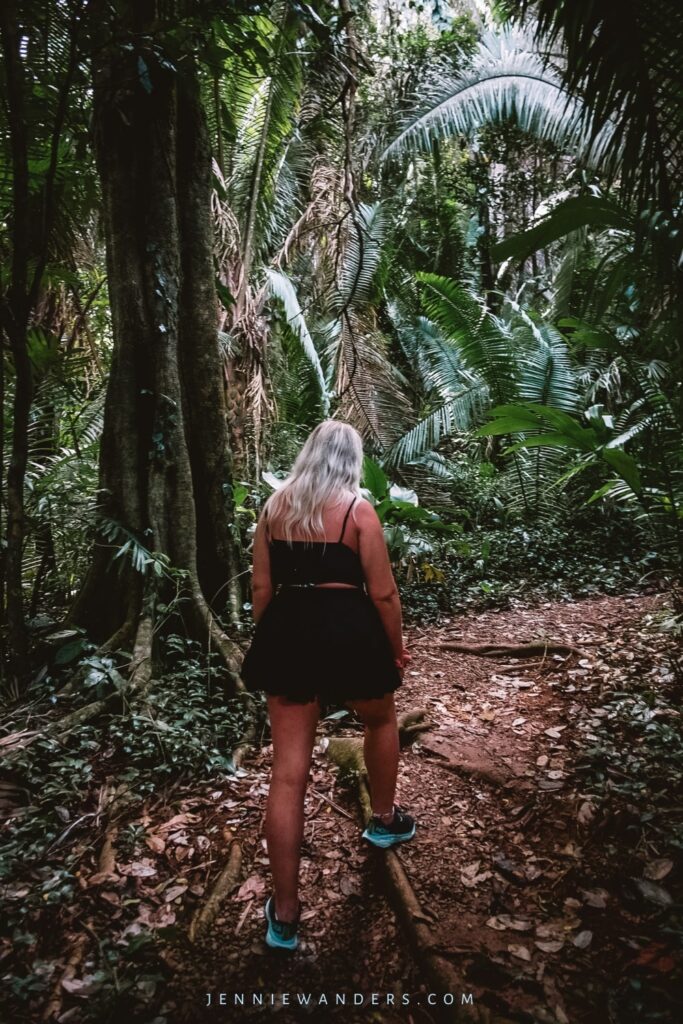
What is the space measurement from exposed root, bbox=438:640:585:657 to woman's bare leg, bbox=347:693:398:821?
2.44 metres

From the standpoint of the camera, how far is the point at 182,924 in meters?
2.32

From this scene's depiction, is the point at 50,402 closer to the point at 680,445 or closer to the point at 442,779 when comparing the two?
the point at 442,779

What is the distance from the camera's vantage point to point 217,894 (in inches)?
96.8

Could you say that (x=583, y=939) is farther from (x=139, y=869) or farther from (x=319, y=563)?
(x=139, y=869)

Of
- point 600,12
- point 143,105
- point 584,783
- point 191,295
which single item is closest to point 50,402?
point 191,295

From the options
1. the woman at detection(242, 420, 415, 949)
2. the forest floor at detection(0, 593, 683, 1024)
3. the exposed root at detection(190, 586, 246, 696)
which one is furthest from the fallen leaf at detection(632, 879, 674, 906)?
the exposed root at detection(190, 586, 246, 696)

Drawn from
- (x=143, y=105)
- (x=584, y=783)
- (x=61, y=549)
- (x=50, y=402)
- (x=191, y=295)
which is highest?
(x=143, y=105)

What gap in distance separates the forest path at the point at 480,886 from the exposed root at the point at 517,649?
26.3 inches

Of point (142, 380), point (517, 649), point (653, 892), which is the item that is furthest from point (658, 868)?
point (142, 380)

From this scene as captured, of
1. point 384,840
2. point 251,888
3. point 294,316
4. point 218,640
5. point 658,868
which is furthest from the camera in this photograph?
point 294,316

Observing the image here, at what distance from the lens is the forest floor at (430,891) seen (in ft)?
6.41

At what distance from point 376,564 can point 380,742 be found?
76 cm

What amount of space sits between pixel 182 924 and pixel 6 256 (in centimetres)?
422

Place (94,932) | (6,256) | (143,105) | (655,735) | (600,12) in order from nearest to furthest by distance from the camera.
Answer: (94,932) < (600,12) < (655,735) < (143,105) < (6,256)
